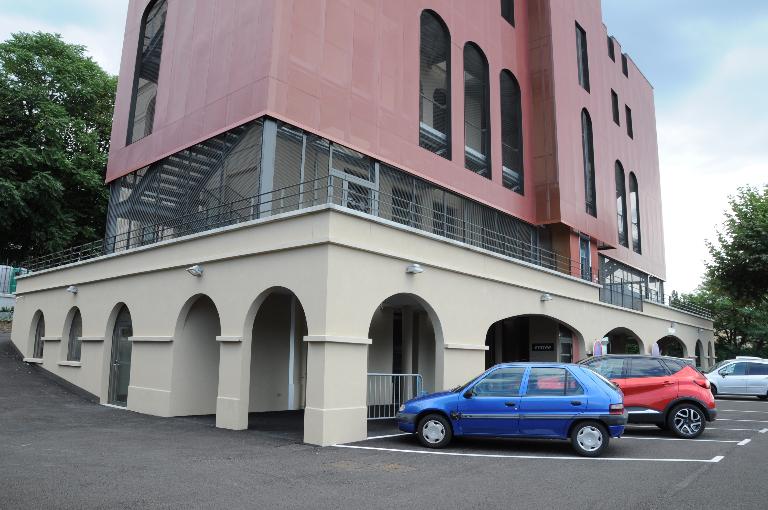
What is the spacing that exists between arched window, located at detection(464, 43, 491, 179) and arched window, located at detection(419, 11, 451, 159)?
61.3 inches

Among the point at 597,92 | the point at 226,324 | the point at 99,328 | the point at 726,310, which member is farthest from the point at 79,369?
the point at 726,310

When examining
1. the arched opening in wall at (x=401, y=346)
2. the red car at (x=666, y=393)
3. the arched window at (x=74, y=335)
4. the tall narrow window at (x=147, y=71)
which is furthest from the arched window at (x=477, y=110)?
the arched window at (x=74, y=335)

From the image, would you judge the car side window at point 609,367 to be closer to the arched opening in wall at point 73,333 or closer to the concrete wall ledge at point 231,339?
the concrete wall ledge at point 231,339

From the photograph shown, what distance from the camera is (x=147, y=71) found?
856 inches

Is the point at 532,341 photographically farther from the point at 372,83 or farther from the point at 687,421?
the point at 372,83

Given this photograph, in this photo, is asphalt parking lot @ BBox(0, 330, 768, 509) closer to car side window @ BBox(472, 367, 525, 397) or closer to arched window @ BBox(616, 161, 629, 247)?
car side window @ BBox(472, 367, 525, 397)

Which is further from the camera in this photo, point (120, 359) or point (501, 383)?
point (120, 359)

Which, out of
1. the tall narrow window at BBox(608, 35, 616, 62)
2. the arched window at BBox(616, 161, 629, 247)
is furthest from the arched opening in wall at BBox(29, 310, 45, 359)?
the tall narrow window at BBox(608, 35, 616, 62)

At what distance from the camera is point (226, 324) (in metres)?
13.2

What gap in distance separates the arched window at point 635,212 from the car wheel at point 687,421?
887 inches

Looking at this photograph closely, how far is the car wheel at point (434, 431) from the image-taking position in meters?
10.5

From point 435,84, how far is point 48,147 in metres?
19.4

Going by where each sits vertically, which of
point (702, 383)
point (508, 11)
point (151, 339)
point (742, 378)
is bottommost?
point (742, 378)

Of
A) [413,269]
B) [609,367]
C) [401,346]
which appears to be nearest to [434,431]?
[413,269]
